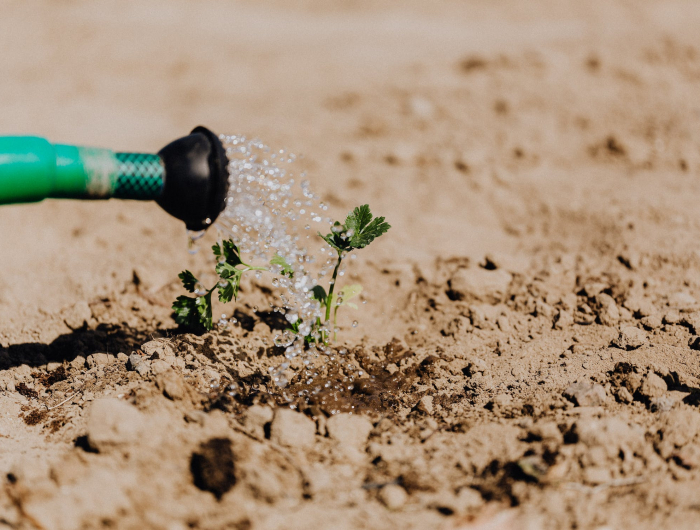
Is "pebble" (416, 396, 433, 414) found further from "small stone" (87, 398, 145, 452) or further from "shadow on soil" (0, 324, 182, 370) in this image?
"shadow on soil" (0, 324, 182, 370)

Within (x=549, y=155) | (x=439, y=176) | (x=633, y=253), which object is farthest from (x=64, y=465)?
(x=549, y=155)

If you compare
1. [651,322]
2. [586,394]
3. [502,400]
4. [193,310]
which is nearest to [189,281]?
[193,310]

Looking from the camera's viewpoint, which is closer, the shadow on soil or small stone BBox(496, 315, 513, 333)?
the shadow on soil

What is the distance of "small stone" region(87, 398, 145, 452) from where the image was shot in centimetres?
195

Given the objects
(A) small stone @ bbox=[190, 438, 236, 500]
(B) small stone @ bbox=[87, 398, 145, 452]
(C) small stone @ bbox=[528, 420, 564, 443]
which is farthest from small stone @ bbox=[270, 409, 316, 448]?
(C) small stone @ bbox=[528, 420, 564, 443]

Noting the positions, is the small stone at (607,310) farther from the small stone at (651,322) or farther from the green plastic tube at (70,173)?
the green plastic tube at (70,173)

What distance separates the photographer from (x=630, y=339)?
264cm

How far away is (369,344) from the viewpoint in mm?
2842

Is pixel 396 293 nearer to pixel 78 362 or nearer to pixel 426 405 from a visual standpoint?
pixel 426 405

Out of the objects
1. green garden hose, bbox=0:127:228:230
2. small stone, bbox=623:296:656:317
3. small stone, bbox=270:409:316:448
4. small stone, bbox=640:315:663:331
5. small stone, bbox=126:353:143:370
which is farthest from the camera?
small stone, bbox=623:296:656:317

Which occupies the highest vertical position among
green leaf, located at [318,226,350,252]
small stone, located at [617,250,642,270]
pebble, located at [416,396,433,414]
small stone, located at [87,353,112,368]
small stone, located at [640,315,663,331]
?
small stone, located at [617,250,642,270]

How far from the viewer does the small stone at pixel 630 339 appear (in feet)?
8.58

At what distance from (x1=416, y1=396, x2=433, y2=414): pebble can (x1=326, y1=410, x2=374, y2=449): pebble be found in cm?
22

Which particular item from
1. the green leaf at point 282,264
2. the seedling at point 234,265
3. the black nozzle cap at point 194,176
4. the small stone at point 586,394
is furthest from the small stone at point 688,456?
the black nozzle cap at point 194,176
